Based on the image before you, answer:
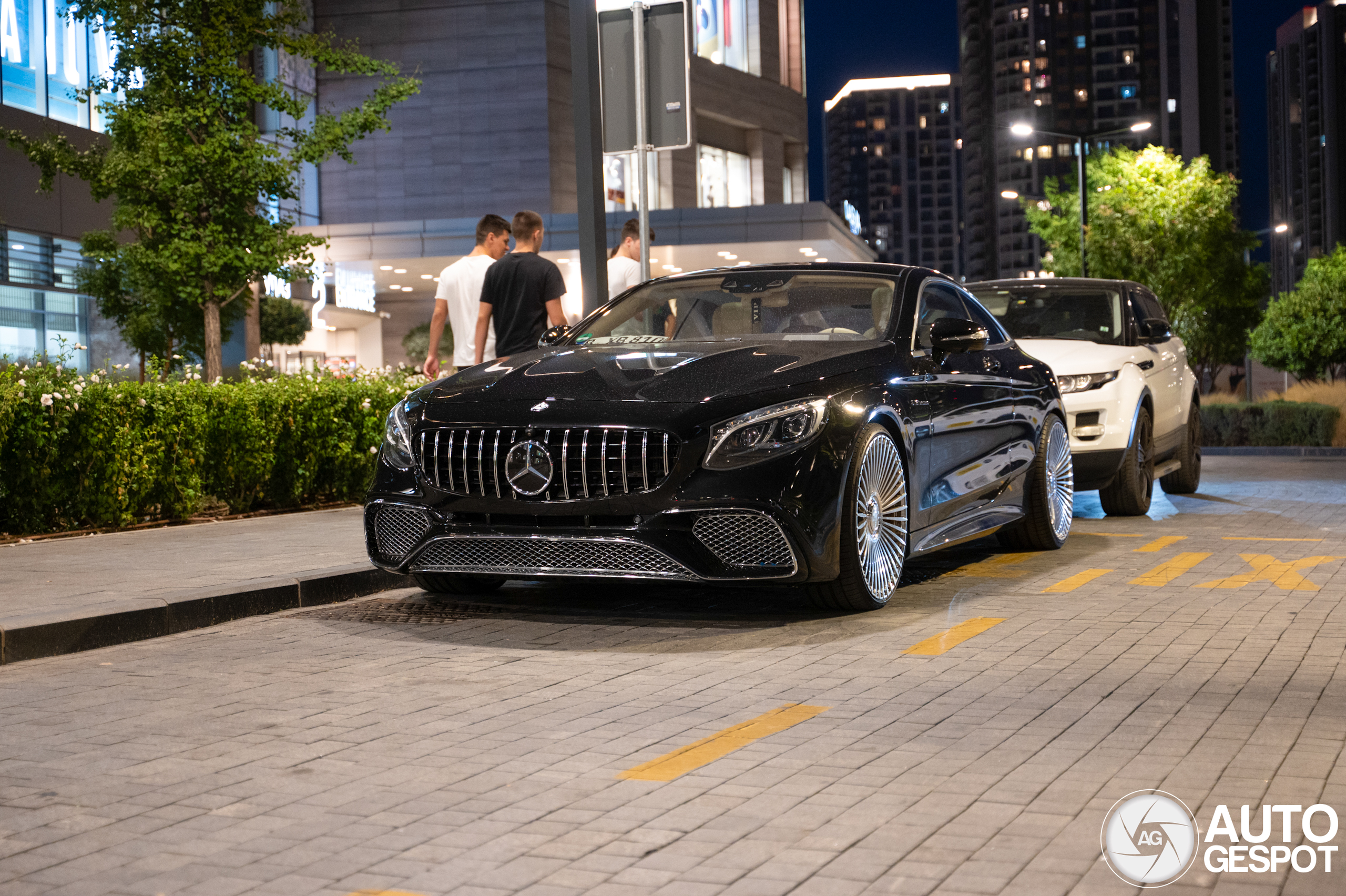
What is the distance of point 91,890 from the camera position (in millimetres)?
3311

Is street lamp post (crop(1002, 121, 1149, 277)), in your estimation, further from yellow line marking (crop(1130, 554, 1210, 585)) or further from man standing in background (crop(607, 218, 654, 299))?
yellow line marking (crop(1130, 554, 1210, 585))

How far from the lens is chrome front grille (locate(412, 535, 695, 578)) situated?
21.3ft

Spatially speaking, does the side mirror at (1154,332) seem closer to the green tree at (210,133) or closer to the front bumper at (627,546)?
the front bumper at (627,546)

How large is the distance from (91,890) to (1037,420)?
22.6 feet

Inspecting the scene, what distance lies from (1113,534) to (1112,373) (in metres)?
1.31

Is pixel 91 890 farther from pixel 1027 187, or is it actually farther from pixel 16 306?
pixel 1027 187

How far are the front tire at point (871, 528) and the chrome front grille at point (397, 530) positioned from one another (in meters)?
1.77

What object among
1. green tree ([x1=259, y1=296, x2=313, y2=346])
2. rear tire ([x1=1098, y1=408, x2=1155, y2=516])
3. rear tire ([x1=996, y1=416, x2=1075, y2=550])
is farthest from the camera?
green tree ([x1=259, y1=296, x2=313, y2=346])

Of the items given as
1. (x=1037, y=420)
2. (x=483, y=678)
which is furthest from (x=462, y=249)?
(x=483, y=678)

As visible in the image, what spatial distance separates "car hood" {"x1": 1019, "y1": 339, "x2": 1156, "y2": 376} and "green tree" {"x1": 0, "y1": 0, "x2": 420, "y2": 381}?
10147mm

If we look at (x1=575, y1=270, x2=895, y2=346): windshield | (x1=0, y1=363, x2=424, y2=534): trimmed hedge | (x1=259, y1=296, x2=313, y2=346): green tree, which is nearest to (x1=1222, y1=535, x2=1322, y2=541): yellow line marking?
(x1=575, y1=270, x2=895, y2=346): windshield

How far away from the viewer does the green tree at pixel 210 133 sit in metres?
19.0

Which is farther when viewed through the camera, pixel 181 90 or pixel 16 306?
pixel 16 306

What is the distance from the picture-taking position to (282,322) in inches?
1698
